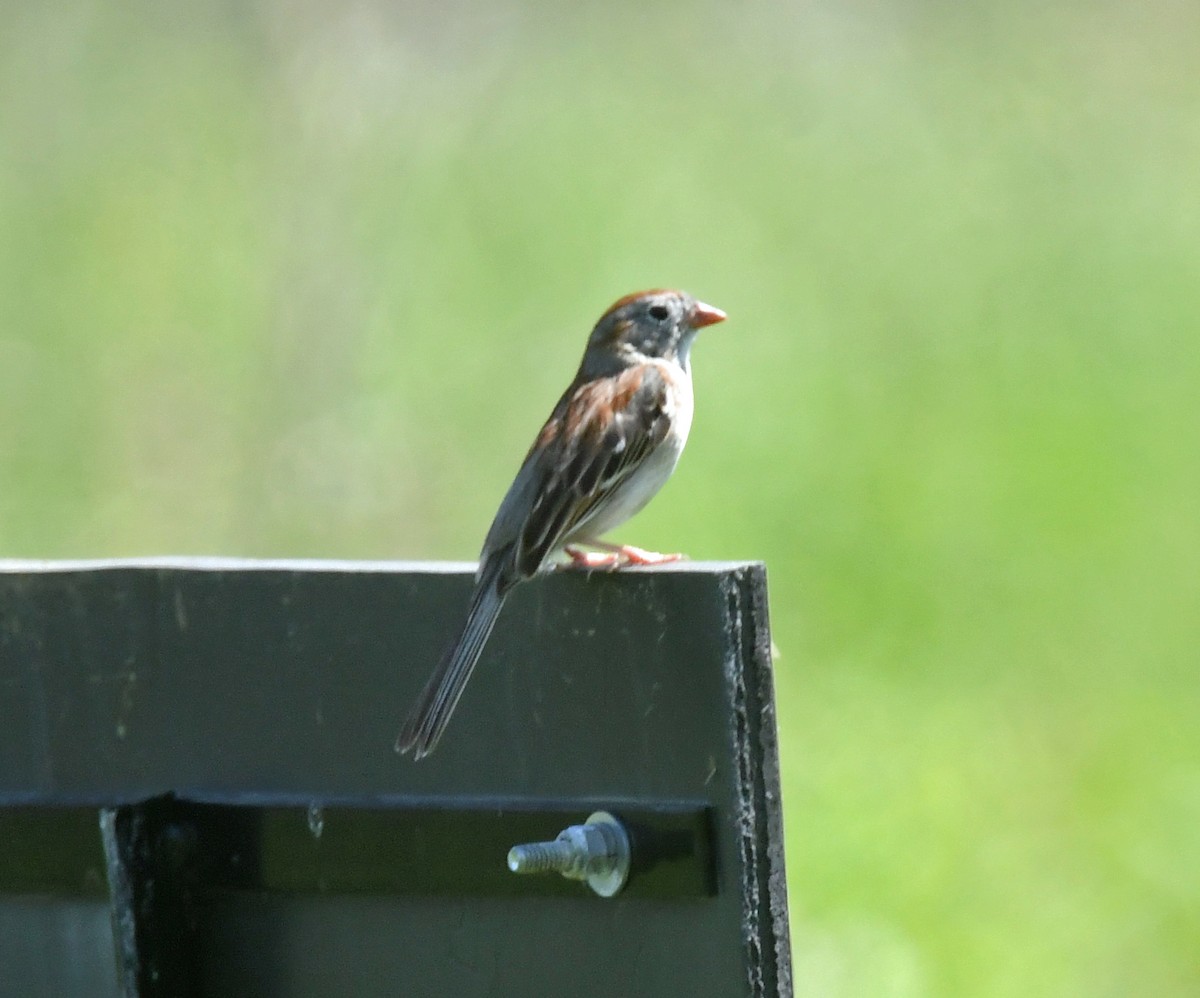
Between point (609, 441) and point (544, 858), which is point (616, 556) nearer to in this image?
point (609, 441)

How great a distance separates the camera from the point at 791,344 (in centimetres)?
784

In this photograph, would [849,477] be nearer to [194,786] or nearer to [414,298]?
[414,298]

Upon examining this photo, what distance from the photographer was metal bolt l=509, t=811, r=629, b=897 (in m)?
2.22

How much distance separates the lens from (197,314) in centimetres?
820

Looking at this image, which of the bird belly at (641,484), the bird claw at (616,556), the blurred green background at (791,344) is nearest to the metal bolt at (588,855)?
the bird claw at (616,556)

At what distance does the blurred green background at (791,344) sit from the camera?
6.12 m

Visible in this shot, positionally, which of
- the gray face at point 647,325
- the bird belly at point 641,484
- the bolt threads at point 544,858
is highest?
the gray face at point 647,325

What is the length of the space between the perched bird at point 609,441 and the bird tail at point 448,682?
24.6 inches

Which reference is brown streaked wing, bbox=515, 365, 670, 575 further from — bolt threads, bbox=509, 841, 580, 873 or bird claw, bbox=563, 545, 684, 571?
bolt threads, bbox=509, 841, 580, 873

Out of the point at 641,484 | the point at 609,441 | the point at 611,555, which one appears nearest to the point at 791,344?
the point at 641,484

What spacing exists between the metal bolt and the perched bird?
859 millimetres

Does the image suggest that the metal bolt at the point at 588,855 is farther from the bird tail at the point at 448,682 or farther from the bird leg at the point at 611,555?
the bird leg at the point at 611,555

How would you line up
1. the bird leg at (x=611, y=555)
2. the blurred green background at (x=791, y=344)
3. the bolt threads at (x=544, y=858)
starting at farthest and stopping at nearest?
the blurred green background at (x=791, y=344) → the bird leg at (x=611, y=555) → the bolt threads at (x=544, y=858)

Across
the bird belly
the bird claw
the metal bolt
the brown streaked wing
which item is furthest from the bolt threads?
the bird belly
